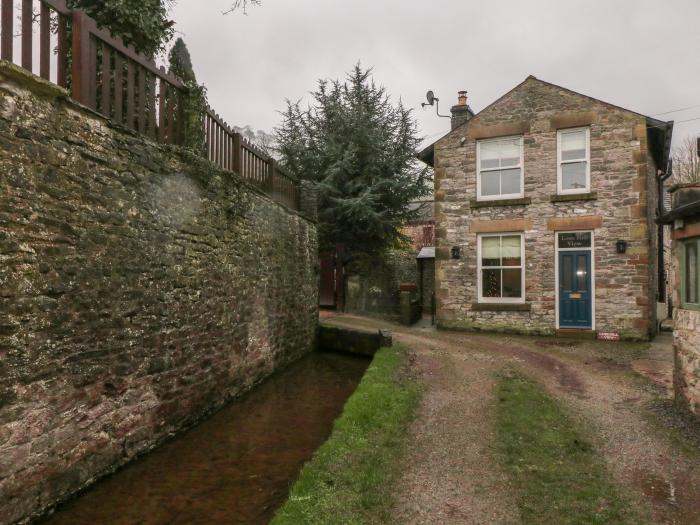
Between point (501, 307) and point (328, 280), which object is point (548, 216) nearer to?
point (501, 307)

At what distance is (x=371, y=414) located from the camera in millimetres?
5328

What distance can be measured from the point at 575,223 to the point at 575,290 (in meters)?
1.70

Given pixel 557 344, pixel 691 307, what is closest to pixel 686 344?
pixel 691 307

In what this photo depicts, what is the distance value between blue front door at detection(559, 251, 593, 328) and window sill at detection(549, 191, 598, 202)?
133cm

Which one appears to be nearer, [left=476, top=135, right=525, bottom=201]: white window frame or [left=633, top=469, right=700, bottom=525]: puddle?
[left=633, top=469, right=700, bottom=525]: puddle

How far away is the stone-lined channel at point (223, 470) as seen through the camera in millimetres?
3855

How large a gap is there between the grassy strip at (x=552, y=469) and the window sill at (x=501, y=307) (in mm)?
5750

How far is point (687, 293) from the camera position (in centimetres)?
525

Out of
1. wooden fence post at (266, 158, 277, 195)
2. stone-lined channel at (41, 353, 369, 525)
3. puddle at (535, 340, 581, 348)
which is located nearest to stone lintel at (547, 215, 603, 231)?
puddle at (535, 340, 581, 348)

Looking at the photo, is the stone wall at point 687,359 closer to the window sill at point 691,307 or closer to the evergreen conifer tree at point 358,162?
the window sill at point 691,307

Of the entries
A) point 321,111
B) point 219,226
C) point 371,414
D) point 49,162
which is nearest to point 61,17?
point 49,162

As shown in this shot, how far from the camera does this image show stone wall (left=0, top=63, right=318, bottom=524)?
338 centimetres

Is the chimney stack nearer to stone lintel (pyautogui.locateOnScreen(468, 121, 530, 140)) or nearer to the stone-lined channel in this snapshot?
stone lintel (pyautogui.locateOnScreen(468, 121, 530, 140))

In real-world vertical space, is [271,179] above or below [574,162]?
below
